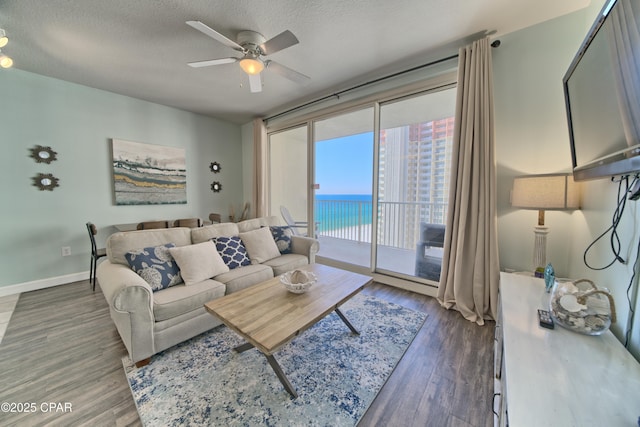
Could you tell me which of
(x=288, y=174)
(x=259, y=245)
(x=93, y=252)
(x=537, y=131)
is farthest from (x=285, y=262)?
(x=537, y=131)

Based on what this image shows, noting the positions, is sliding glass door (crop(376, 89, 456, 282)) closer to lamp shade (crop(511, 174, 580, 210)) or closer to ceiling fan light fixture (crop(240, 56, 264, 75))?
lamp shade (crop(511, 174, 580, 210))

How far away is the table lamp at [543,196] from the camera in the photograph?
1619 millimetres

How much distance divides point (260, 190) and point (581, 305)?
162 inches

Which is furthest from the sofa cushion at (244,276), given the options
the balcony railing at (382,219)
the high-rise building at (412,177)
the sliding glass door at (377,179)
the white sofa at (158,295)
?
the high-rise building at (412,177)

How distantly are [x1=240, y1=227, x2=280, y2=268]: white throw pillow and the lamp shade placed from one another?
7.86 feet

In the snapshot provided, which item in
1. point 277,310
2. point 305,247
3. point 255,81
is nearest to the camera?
point 277,310

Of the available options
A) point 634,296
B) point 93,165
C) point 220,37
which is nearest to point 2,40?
point 220,37

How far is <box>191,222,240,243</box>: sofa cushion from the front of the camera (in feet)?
7.73

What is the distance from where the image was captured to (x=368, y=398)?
130 cm

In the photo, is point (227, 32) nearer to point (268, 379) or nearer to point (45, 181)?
point (268, 379)

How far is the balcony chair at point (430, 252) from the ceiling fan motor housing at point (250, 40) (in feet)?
9.17

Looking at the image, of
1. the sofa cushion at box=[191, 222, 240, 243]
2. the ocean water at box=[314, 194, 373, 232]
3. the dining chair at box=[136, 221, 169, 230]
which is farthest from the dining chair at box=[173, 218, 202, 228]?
the ocean water at box=[314, 194, 373, 232]

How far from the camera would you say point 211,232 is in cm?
245

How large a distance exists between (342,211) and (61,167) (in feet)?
13.8
